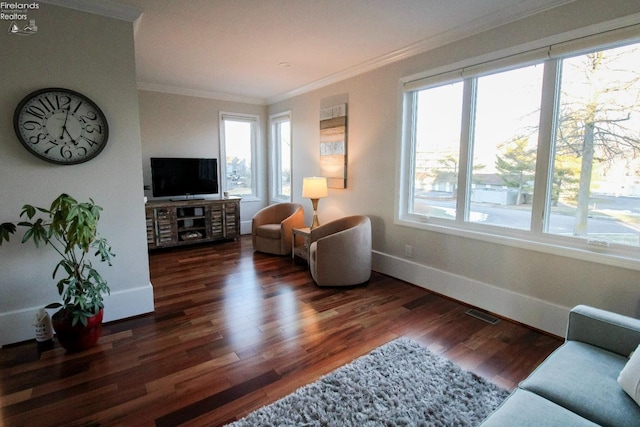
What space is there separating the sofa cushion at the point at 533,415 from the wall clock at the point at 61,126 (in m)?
3.03

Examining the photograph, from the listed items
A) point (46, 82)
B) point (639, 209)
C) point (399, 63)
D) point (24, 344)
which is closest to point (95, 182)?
point (46, 82)

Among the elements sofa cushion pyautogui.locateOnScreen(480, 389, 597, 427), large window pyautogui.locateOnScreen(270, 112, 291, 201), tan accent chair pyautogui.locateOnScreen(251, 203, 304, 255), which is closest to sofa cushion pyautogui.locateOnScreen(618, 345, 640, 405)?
sofa cushion pyautogui.locateOnScreen(480, 389, 597, 427)

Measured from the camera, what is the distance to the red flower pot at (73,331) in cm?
221

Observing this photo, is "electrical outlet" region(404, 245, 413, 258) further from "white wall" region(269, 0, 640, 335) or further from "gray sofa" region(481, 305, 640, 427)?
"gray sofa" region(481, 305, 640, 427)

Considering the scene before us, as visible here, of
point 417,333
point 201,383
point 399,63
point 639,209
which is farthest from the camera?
point 399,63

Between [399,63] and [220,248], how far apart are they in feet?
12.0

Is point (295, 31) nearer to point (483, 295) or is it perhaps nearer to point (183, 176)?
point (483, 295)

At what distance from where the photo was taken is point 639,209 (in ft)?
7.07

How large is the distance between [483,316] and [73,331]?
3203 mm

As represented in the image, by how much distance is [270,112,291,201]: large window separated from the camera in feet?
19.0

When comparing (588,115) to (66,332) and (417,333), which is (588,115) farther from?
(66,332)

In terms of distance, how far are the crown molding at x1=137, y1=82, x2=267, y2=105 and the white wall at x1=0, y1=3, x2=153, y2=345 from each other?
2.58 metres

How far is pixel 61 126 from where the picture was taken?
95.4 inches

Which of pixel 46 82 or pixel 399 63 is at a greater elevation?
pixel 399 63
